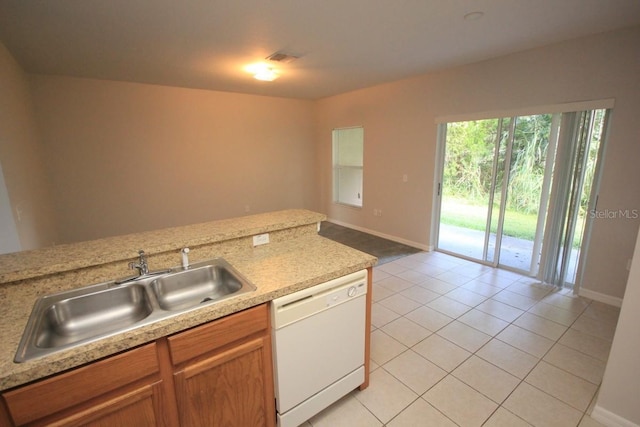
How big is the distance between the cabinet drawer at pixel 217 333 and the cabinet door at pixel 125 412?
16cm

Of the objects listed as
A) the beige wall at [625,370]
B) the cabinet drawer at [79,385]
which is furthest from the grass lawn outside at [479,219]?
the cabinet drawer at [79,385]

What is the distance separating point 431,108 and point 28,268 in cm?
435

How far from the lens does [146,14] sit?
2184 millimetres

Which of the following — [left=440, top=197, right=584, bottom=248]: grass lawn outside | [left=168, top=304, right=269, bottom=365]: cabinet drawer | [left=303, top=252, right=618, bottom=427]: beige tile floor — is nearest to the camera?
[left=168, top=304, right=269, bottom=365]: cabinet drawer

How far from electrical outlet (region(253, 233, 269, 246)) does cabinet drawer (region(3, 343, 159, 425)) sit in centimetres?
90

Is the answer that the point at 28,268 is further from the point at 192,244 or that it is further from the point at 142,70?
the point at 142,70

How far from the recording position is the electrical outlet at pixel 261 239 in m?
1.90

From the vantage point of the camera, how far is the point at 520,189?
11.2 feet

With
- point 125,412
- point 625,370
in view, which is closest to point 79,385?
point 125,412

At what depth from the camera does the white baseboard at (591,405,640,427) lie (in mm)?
1532

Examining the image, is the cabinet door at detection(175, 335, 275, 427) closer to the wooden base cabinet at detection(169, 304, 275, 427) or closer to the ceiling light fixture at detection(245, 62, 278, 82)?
the wooden base cabinet at detection(169, 304, 275, 427)

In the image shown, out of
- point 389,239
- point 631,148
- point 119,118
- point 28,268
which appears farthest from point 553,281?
point 119,118

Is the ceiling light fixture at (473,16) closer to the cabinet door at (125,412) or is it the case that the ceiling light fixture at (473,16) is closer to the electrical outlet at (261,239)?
the electrical outlet at (261,239)

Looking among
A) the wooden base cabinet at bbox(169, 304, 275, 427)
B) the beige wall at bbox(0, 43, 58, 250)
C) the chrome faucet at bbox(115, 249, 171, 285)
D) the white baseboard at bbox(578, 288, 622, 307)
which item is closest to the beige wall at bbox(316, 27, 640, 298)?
the white baseboard at bbox(578, 288, 622, 307)
